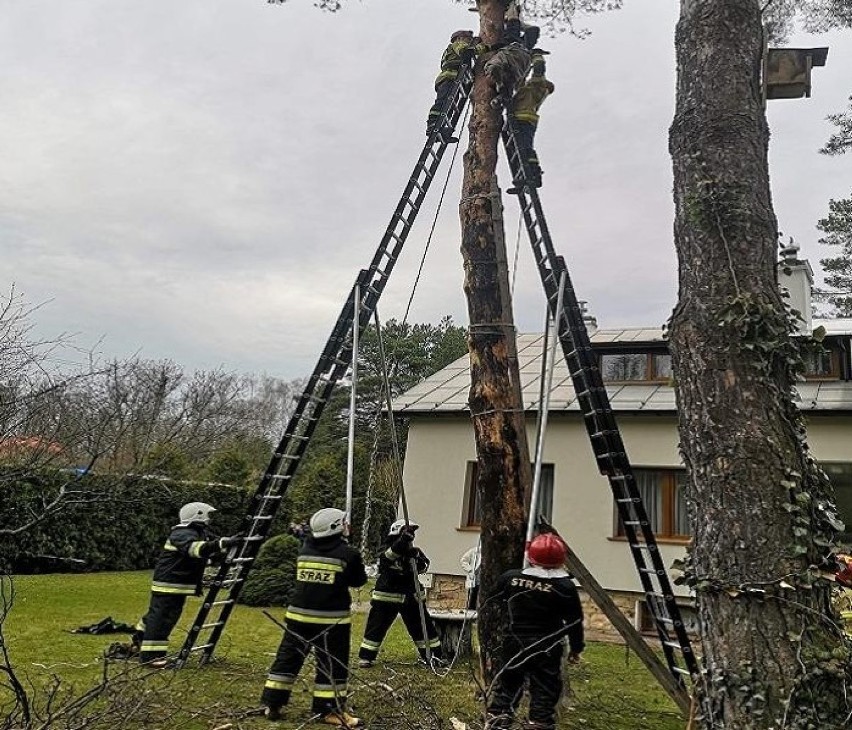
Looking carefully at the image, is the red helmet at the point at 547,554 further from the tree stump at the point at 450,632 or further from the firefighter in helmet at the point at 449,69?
the firefighter in helmet at the point at 449,69

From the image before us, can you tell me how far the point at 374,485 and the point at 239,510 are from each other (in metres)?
4.68

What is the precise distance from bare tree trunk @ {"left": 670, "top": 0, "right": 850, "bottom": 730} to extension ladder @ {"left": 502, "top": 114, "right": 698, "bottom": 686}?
1.53 m

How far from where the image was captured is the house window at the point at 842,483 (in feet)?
31.5

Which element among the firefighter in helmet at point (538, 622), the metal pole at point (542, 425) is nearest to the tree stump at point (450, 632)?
the metal pole at point (542, 425)

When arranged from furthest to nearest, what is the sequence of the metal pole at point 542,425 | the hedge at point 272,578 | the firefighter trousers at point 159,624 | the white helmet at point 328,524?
the hedge at point 272,578 → the firefighter trousers at point 159,624 → the white helmet at point 328,524 → the metal pole at point 542,425

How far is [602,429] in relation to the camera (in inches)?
220

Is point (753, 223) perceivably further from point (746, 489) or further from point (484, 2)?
point (484, 2)

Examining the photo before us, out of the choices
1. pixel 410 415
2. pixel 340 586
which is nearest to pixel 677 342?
pixel 340 586

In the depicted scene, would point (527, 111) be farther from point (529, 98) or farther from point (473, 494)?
point (473, 494)

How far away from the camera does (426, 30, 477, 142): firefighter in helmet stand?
22.2ft

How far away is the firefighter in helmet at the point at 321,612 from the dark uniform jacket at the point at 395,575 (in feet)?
5.94

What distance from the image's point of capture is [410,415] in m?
12.2

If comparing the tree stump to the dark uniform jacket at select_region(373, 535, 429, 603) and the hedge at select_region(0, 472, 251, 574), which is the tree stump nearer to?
the dark uniform jacket at select_region(373, 535, 429, 603)

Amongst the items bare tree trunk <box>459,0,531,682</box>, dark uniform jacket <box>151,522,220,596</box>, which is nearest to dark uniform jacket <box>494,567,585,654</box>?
bare tree trunk <box>459,0,531,682</box>
